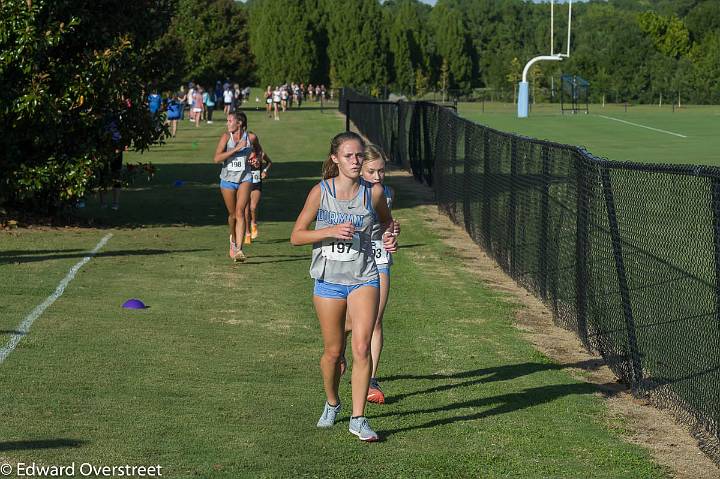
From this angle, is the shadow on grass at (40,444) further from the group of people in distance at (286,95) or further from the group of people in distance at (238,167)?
the group of people in distance at (286,95)

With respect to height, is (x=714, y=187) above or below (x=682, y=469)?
above

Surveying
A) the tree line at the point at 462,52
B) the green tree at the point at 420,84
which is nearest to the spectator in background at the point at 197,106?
the tree line at the point at 462,52

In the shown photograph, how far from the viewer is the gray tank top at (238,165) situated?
54.4 ft

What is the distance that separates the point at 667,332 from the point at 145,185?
2155 centimetres

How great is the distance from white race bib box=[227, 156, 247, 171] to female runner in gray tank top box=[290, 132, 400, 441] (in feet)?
28.6

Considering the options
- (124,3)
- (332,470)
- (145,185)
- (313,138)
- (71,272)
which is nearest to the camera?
(332,470)

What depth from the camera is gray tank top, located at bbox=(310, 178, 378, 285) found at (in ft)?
25.7

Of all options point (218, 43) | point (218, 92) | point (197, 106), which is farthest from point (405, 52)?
point (197, 106)

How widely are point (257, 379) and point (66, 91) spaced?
10.5m

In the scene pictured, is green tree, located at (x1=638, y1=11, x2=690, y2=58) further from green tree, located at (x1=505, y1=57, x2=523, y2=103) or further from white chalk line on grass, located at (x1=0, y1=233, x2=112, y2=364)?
white chalk line on grass, located at (x1=0, y1=233, x2=112, y2=364)

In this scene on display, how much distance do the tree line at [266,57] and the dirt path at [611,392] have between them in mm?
6279

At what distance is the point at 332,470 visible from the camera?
7.41 meters

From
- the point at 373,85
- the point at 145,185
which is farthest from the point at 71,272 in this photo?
the point at 373,85

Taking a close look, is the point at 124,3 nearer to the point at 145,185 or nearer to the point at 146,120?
Answer: the point at 146,120
